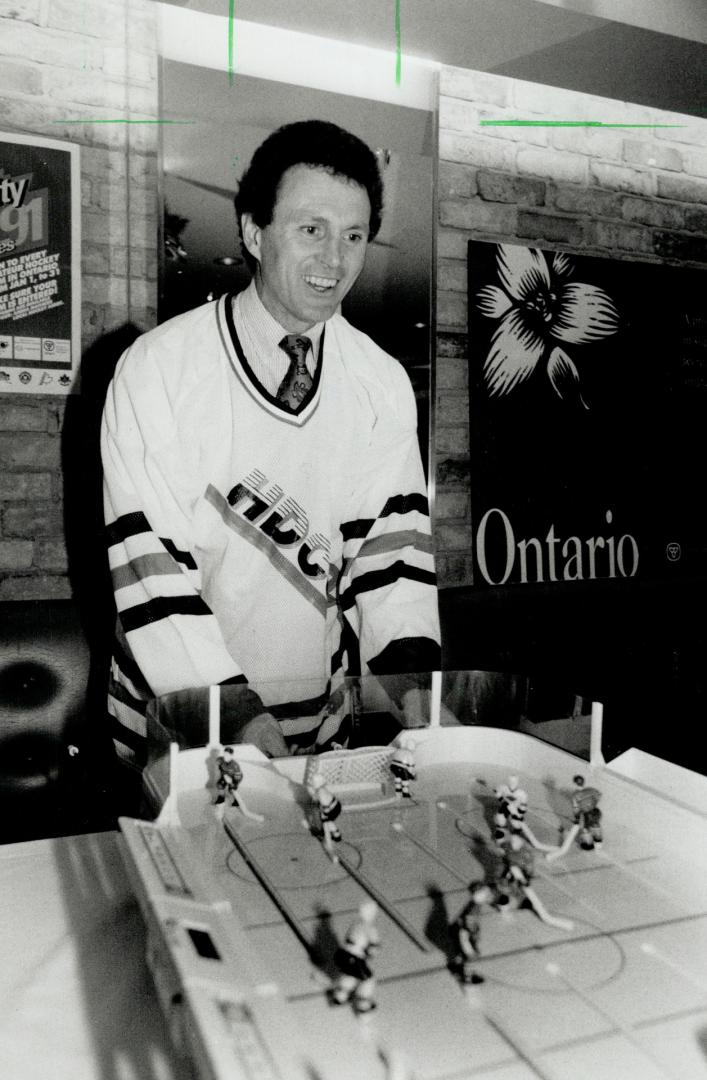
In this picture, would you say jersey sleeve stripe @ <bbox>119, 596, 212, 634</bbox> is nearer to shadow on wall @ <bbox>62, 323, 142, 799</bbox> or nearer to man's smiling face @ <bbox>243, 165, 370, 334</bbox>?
shadow on wall @ <bbox>62, 323, 142, 799</bbox>

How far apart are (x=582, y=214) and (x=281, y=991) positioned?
2726 millimetres

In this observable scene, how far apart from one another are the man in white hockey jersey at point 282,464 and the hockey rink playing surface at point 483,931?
2.84ft

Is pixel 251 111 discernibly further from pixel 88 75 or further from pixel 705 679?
pixel 705 679

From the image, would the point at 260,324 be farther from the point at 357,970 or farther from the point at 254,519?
the point at 357,970

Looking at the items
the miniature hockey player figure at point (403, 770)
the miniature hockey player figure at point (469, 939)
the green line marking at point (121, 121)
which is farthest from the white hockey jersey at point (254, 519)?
the miniature hockey player figure at point (469, 939)

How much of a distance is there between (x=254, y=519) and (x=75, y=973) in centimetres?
132

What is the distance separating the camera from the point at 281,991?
0.73m

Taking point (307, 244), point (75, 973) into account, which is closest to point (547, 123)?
point (307, 244)

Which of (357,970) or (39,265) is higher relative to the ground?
(39,265)

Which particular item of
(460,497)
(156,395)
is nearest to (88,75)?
(156,395)

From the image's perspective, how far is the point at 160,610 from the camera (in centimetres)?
185

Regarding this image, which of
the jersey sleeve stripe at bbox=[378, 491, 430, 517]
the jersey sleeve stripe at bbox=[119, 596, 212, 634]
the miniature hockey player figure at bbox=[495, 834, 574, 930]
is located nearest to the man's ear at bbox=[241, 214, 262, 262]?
the jersey sleeve stripe at bbox=[378, 491, 430, 517]

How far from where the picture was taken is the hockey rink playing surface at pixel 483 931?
0.69 m

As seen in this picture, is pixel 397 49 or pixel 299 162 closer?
pixel 299 162
